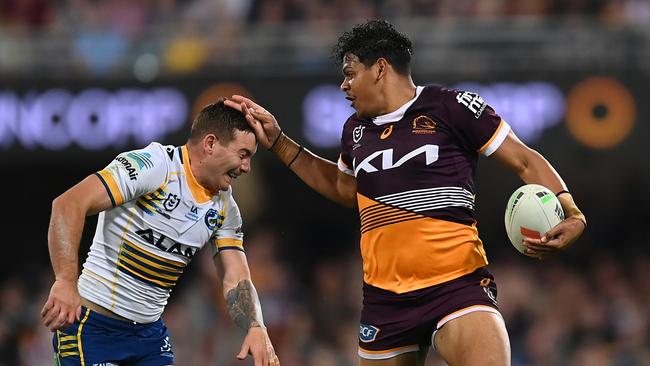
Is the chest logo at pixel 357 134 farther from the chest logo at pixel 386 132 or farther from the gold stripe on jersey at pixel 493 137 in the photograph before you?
the gold stripe on jersey at pixel 493 137

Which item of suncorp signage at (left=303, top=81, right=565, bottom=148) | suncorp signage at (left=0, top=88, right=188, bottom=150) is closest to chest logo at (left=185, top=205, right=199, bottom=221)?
suncorp signage at (left=303, top=81, right=565, bottom=148)

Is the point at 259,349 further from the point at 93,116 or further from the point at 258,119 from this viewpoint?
the point at 93,116

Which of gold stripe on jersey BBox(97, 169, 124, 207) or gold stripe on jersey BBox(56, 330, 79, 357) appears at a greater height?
gold stripe on jersey BBox(97, 169, 124, 207)

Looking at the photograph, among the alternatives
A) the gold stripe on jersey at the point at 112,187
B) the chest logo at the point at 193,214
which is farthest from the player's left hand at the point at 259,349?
the gold stripe on jersey at the point at 112,187

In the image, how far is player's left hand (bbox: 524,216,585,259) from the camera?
20.2 feet

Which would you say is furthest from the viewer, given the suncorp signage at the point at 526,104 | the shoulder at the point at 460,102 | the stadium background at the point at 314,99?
the suncorp signage at the point at 526,104

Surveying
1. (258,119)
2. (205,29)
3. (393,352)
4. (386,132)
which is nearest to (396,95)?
(386,132)

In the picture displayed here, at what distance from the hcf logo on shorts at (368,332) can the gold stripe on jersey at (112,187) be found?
1665mm

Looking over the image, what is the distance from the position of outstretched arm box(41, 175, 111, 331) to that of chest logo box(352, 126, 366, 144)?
167 cm

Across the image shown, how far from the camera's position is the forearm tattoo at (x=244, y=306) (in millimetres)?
6465

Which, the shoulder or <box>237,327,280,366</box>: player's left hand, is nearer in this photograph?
<box>237,327,280,366</box>: player's left hand

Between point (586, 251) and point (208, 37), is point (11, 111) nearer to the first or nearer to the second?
point (208, 37)

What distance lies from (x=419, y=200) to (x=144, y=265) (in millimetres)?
1621

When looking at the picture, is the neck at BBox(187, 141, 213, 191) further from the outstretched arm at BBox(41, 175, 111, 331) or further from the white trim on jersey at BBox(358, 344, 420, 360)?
the white trim on jersey at BBox(358, 344, 420, 360)
